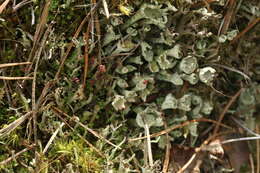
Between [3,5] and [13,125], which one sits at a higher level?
[3,5]

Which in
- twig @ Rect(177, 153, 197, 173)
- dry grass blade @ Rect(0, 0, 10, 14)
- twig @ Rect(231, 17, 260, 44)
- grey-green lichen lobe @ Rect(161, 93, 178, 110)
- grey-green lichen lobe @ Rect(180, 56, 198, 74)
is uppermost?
dry grass blade @ Rect(0, 0, 10, 14)

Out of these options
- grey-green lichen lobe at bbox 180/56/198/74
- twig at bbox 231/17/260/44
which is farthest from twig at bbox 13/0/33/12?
twig at bbox 231/17/260/44

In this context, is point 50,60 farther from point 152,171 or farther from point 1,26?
point 152,171

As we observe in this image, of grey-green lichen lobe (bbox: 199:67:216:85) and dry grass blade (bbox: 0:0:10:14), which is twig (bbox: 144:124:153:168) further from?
dry grass blade (bbox: 0:0:10:14)

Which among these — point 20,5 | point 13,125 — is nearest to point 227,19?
point 20,5

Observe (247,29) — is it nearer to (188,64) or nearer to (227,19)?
(227,19)

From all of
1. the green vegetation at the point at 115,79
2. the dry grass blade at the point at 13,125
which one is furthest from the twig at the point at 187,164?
the dry grass blade at the point at 13,125

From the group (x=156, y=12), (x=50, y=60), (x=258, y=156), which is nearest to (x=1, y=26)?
(x=50, y=60)

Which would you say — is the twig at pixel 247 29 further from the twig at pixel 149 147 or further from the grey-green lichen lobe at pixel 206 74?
the twig at pixel 149 147
